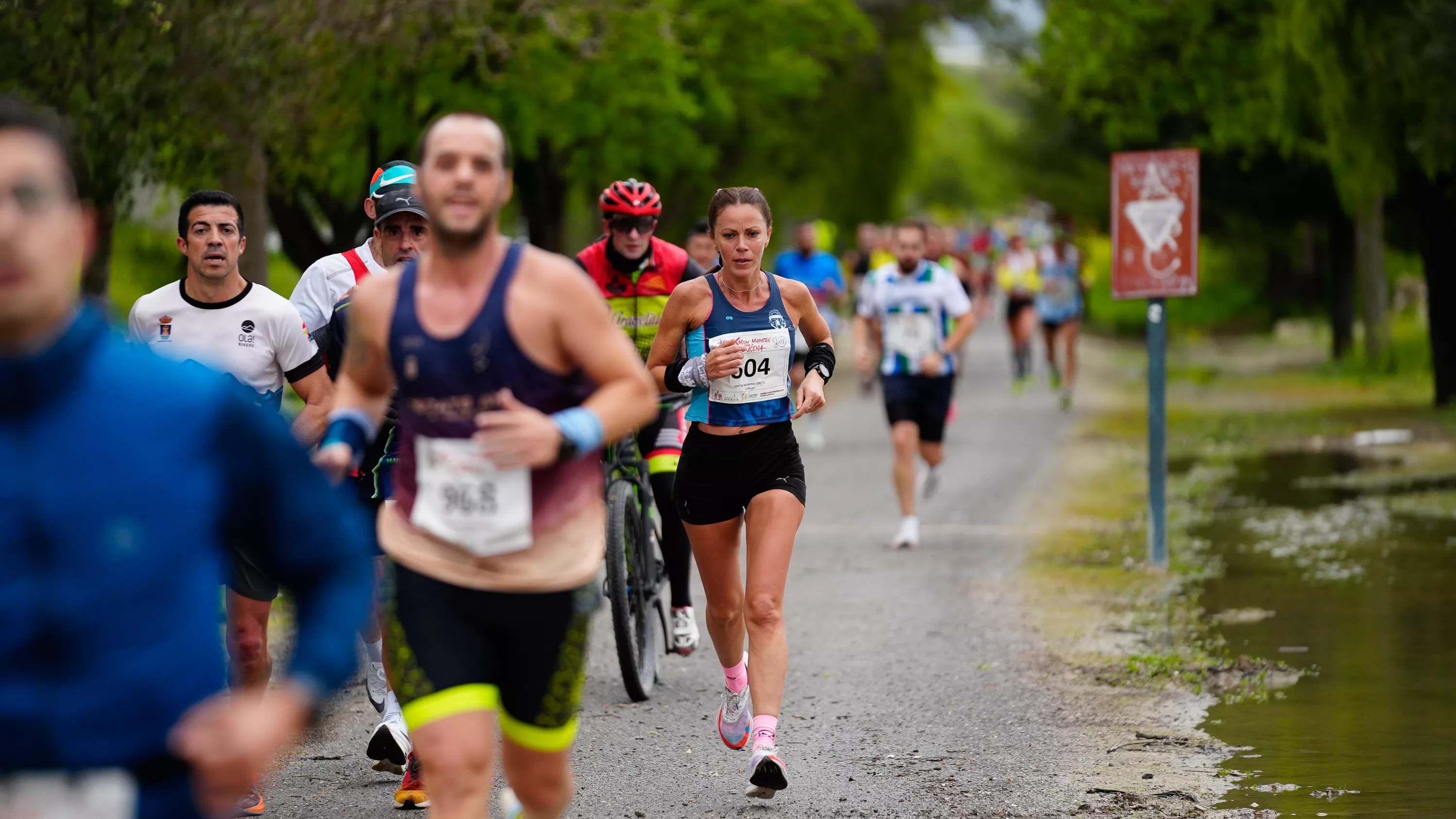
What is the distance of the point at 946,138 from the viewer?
543ft

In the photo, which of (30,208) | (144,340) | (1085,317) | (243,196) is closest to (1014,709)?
(144,340)

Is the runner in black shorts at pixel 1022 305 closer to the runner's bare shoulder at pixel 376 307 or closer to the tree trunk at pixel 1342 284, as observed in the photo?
the tree trunk at pixel 1342 284

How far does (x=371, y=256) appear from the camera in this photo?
696 cm

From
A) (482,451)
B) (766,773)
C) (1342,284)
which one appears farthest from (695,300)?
(1342,284)

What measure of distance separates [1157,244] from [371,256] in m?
6.01

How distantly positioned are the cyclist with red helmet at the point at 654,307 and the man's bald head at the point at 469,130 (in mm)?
4395

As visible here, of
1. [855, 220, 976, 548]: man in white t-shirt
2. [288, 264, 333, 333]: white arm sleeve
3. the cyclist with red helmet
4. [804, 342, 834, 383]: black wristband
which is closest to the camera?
[288, 264, 333, 333]: white arm sleeve

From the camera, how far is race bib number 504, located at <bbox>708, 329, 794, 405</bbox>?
668 centimetres

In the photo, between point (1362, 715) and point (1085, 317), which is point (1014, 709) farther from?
point (1085, 317)

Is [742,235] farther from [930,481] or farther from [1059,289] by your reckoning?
[1059,289]

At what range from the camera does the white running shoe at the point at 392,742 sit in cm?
652

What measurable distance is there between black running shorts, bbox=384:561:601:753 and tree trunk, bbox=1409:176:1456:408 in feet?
59.2

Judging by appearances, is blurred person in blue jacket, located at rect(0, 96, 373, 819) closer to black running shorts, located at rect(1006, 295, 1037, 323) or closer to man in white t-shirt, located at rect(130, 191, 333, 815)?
man in white t-shirt, located at rect(130, 191, 333, 815)

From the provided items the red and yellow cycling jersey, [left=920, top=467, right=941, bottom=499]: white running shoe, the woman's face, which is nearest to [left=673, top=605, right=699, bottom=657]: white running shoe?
the red and yellow cycling jersey
